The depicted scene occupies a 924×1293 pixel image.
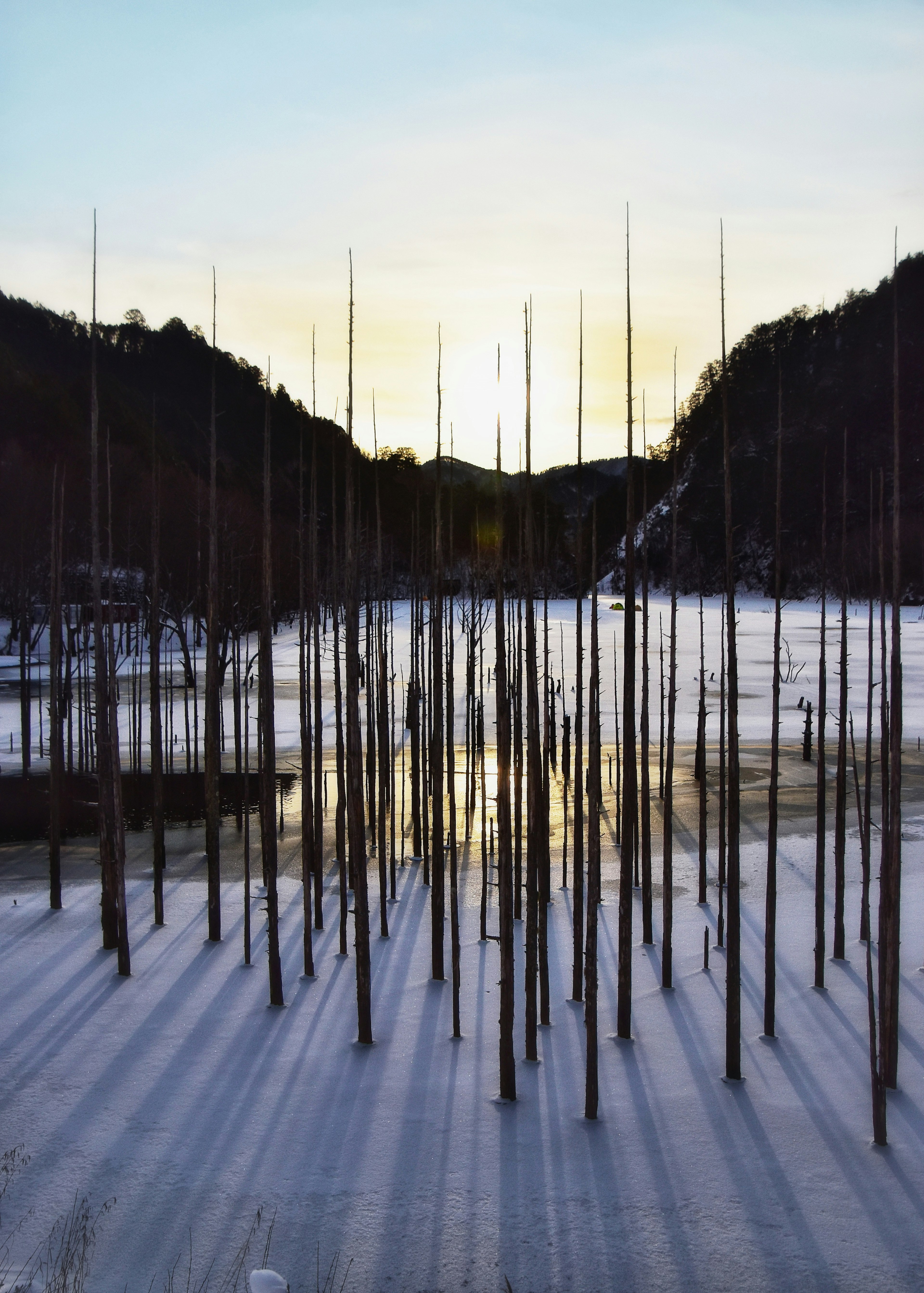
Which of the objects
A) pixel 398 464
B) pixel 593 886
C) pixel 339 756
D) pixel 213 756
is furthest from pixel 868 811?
pixel 398 464

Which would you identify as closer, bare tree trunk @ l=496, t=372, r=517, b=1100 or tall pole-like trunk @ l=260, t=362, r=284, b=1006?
bare tree trunk @ l=496, t=372, r=517, b=1100

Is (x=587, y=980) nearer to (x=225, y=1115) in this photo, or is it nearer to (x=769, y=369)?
(x=225, y=1115)

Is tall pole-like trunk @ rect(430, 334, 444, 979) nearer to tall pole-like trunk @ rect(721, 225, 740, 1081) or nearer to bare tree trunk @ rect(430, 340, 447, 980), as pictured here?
bare tree trunk @ rect(430, 340, 447, 980)

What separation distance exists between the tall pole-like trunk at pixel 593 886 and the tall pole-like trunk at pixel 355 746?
5.01 feet

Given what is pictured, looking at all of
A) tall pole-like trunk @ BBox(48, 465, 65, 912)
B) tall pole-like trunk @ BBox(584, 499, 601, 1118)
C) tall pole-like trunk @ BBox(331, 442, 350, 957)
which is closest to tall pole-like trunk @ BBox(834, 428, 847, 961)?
tall pole-like trunk @ BBox(584, 499, 601, 1118)

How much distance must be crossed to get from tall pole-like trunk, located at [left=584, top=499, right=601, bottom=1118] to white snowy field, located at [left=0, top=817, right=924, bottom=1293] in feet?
0.99

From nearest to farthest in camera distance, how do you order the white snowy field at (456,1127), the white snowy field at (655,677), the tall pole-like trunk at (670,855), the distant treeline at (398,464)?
1. the white snowy field at (456,1127)
2. the tall pole-like trunk at (670,855)
3. the white snowy field at (655,677)
4. the distant treeline at (398,464)

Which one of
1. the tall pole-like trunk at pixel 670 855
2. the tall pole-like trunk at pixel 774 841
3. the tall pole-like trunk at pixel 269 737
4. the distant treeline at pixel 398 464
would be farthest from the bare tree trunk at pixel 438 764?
the distant treeline at pixel 398 464

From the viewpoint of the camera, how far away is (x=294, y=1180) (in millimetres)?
5449

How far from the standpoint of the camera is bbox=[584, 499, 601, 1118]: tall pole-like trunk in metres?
5.85

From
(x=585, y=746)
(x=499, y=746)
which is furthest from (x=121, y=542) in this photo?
(x=499, y=746)

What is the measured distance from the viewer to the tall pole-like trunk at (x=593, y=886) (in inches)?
230

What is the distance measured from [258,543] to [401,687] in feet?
45.6

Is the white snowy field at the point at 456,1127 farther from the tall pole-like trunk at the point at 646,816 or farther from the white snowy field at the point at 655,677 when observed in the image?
the white snowy field at the point at 655,677
